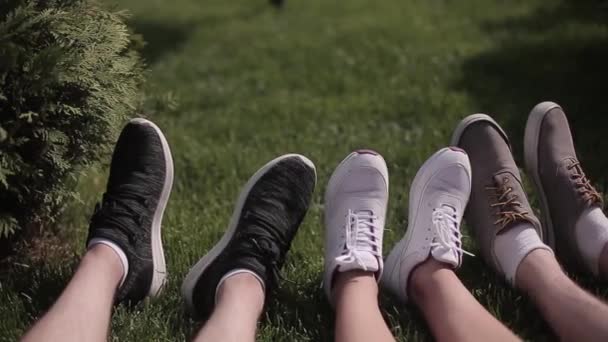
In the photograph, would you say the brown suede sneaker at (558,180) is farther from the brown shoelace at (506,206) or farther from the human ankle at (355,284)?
the human ankle at (355,284)

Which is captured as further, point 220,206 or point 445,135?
point 445,135

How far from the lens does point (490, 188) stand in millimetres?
2590

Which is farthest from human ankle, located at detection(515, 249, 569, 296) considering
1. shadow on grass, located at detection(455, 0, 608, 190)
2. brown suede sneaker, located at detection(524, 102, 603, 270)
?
shadow on grass, located at detection(455, 0, 608, 190)

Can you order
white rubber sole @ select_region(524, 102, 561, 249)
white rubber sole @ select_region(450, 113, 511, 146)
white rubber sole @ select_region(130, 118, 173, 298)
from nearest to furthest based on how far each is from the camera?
1. white rubber sole @ select_region(130, 118, 173, 298)
2. white rubber sole @ select_region(524, 102, 561, 249)
3. white rubber sole @ select_region(450, 113, 511, 146)

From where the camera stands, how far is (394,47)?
5043mm

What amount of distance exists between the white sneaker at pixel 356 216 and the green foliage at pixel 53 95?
81 cm

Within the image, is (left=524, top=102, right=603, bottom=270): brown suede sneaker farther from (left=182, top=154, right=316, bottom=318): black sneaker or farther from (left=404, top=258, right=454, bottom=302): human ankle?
(left=182, top=154, right=316, bottom=318): black sneaker

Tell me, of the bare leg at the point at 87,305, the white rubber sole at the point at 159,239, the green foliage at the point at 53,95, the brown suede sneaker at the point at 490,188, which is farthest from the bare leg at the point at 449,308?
the green foliage at the point at 53,95

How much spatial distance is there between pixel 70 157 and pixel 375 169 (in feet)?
3.46

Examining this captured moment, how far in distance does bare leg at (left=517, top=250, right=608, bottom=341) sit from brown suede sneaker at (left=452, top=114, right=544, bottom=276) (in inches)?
6.6

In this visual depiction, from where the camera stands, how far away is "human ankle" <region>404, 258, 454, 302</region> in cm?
223

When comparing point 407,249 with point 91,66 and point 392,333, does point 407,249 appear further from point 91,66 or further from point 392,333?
point 91,66

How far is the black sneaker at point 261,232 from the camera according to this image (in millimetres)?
2275

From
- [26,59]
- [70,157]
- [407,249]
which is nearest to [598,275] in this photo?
[407,249]
